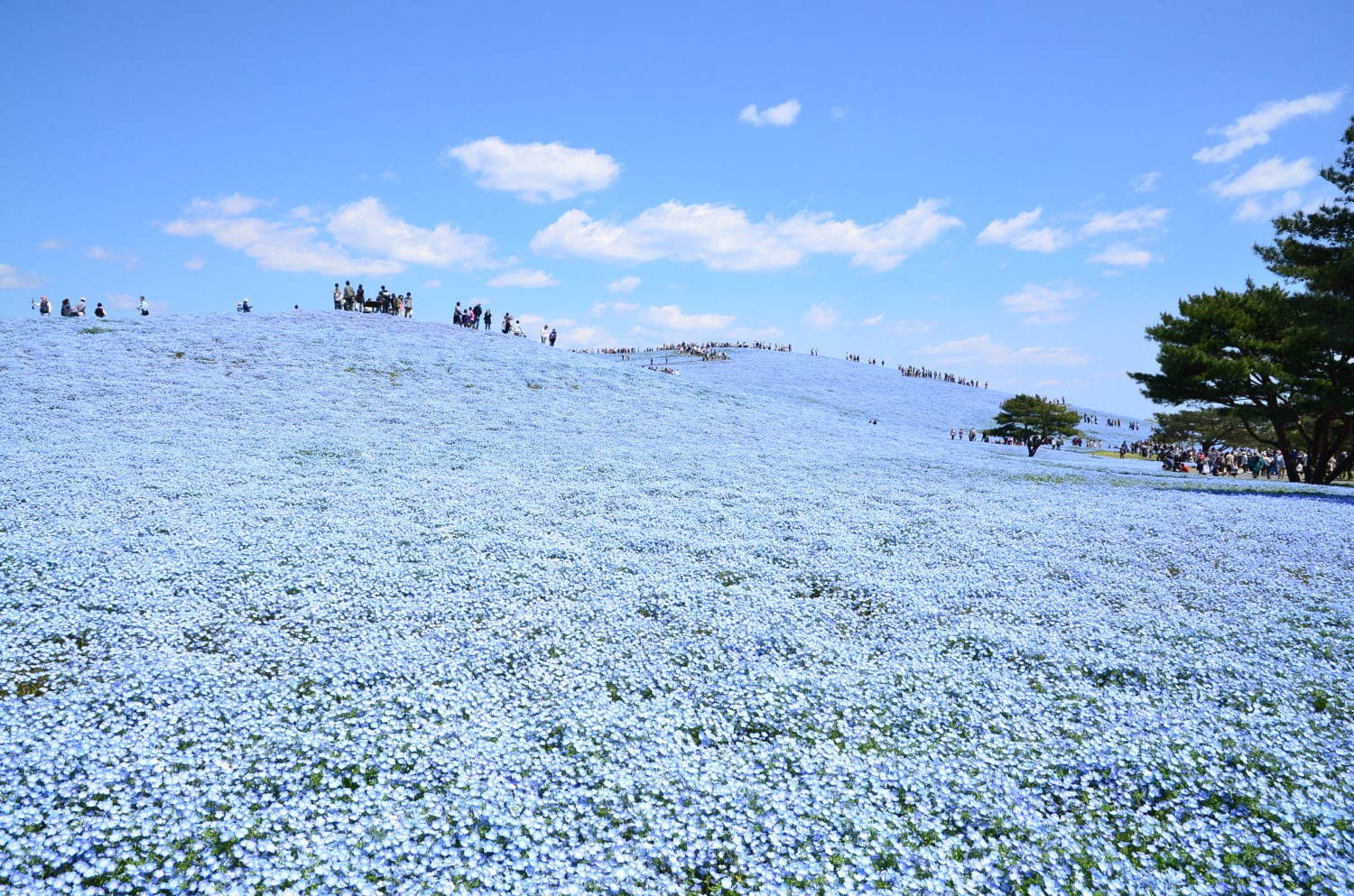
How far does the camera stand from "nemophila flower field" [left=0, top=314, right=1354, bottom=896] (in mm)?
5102

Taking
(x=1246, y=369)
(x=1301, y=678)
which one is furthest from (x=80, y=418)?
(x=1246, y=369)

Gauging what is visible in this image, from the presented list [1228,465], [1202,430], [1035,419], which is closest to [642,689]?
[1035,419]

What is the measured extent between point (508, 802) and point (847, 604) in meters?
5.88

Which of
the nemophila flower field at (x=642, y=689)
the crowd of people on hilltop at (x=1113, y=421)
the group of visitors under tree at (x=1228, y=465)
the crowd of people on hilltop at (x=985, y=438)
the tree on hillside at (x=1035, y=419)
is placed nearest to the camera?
the nemophila flower field at (x=642, y=689)

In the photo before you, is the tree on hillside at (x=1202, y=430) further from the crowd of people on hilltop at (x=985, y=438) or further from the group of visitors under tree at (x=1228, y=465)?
the crowd of people on hilltop at (x=985, y=438)

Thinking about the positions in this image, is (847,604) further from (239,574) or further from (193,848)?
(239,574)

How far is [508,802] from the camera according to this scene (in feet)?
18.1

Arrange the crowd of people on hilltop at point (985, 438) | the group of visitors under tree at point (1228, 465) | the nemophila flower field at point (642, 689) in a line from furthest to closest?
1. the crowd of people on hilltop at point (985, 438)
2. the group of visitors under tree at point (1228, 465)
3. the nemophila flower field at point (642, 689)

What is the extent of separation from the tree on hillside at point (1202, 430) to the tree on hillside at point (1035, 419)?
31.3ft

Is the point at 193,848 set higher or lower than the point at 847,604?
lower

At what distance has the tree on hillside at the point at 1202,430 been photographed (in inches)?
2020

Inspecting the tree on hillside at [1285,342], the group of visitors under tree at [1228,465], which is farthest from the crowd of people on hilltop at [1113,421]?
the tree on hillside at [1285,342]

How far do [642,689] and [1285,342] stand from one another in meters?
31.5

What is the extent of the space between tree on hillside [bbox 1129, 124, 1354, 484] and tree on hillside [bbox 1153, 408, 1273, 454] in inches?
768
